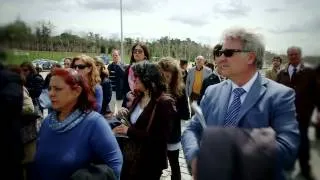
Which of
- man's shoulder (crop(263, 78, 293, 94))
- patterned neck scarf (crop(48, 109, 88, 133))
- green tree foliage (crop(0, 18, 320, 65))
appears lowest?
patterned neck scarf (crop(48, 109, 88, 133))

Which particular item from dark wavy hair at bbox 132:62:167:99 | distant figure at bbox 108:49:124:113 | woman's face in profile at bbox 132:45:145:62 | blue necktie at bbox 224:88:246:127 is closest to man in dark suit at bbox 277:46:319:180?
blue necktie at bbox 224:88:246:127

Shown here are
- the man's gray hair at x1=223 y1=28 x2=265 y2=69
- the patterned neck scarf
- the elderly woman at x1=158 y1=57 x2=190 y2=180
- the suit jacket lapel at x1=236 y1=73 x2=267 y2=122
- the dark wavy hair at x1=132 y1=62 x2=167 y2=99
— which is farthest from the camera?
the elderly woman at x1=158 y1=57 x2=190 y2=180

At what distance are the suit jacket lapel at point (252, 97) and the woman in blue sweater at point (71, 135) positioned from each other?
3.38ft

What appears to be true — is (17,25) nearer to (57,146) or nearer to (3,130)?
(3,130)

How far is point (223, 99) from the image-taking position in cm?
206

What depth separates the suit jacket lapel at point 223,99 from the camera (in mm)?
1992

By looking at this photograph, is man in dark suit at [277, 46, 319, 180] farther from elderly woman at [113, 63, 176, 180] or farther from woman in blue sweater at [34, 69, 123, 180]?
elderly woman at [113, 63, 176, 180]

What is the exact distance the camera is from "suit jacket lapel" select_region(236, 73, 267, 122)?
1.88 m

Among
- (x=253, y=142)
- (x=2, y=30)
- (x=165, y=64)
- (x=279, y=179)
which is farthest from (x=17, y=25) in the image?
(x=165, y=64)

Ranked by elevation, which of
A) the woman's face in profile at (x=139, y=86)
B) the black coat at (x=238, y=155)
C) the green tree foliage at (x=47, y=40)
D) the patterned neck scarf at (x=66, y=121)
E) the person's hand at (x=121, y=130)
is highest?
the green tree foliage at (x=47, y=40)

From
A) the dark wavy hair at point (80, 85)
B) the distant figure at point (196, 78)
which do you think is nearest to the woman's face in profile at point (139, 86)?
the dark wavy hair at point (80, 85)

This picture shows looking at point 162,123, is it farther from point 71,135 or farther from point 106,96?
point 106,96

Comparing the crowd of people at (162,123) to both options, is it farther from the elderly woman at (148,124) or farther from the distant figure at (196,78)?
the distant figure at (196,78)

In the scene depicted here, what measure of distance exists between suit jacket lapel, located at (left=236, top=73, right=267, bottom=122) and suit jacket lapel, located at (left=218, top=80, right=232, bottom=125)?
0.36ft
